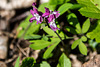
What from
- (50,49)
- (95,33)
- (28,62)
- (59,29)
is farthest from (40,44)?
(95,33)

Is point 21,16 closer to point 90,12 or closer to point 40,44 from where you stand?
point 40,44

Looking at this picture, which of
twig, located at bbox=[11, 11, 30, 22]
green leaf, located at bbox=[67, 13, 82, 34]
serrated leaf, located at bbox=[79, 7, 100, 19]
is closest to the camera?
serrated leaf, located at bbox=[79, 7, 100, 19]

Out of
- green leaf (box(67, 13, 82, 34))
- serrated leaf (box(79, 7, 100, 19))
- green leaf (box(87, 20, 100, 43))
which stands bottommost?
green leaf (box(87, 20, 100, 43))

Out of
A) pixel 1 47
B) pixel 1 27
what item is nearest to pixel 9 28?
pixel 1 27

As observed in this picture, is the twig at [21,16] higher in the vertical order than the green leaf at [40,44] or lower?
higher

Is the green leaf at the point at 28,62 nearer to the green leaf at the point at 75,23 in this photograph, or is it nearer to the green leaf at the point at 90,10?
the green leaf at the point at 75,23

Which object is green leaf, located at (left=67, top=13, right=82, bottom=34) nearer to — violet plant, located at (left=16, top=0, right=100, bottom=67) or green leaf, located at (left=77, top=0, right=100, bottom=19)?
violet plant, located at (left=16, top=0, right=100, bottom=67)

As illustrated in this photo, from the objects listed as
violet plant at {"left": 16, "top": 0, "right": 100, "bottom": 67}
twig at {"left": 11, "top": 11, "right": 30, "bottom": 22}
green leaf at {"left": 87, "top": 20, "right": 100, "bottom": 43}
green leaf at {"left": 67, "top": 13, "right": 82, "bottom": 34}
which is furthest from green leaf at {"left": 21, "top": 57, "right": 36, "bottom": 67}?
twig at {"left": 11, "top": 11, "right": 30, "bottom": 22}

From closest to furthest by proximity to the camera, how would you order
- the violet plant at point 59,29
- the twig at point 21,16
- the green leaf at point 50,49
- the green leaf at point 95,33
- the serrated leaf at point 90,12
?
the violet plant at point 59,29, the serrated leaf at point 90,12, the green leaf at point 95,33, the green leaf at point 50,49, the twig at point 21,16

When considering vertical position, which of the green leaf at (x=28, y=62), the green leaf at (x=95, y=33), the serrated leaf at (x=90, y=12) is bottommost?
the green leaf at (x=28, y=62)

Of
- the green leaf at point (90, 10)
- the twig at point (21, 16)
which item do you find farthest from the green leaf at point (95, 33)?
the twig at point (21, 16)

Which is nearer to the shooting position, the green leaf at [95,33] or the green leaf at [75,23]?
the green leaf at [95,33]

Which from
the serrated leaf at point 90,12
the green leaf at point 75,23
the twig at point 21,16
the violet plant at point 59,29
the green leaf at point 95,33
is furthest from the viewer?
the twig at point 21,16
